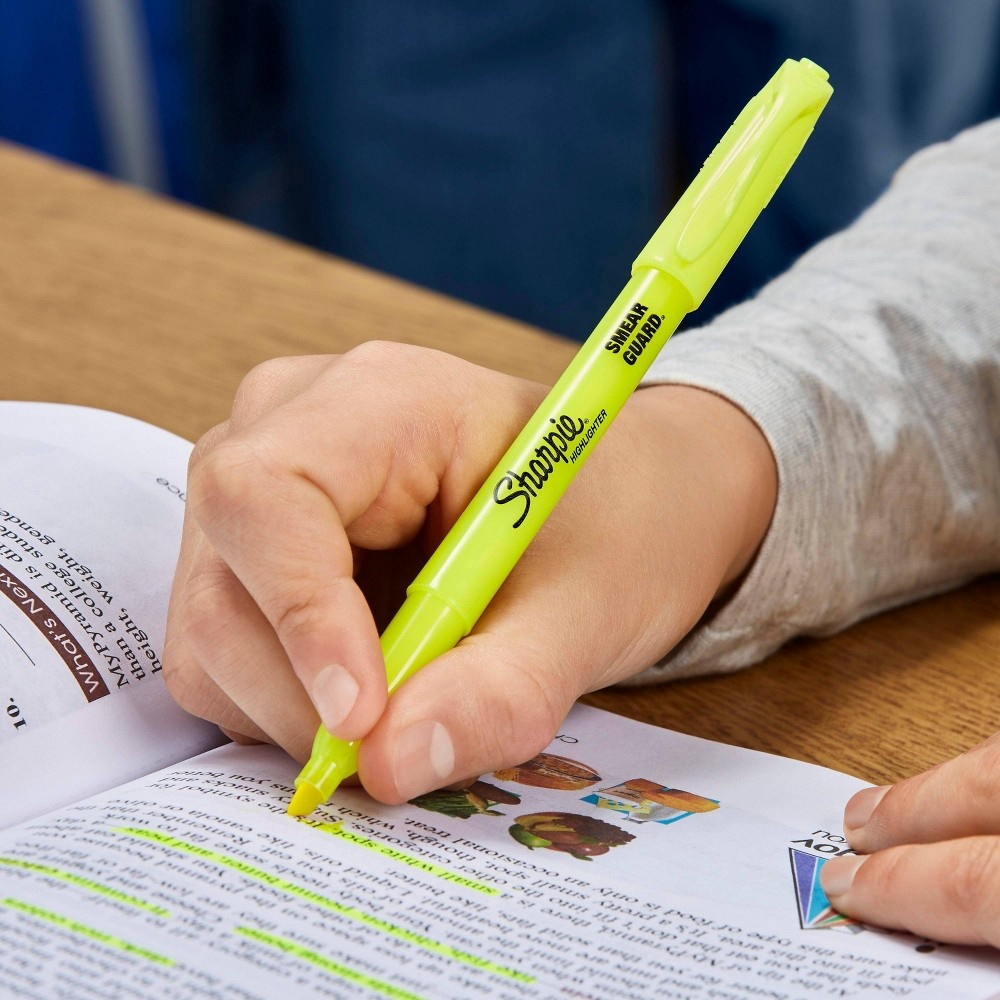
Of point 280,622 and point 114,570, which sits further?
point 114,570

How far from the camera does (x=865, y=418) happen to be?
1.69 feet

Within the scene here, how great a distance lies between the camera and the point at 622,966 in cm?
30

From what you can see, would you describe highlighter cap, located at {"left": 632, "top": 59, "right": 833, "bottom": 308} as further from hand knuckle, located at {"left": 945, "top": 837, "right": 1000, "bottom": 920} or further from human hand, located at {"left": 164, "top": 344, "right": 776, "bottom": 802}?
hand knuckle, located at {"left": 945, "top": 837, "right": 1000, "bottom": 920}

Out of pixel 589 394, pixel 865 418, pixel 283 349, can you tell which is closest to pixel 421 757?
pixel 589 394

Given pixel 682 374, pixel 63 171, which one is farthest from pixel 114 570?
pixel 63 171

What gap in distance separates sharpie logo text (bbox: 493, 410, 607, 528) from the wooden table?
4.6 inches

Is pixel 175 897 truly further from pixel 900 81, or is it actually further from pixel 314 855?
pixel 900 81

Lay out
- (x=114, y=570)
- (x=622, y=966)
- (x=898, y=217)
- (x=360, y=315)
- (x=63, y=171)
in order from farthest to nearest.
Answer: (x=63, y=171)
(x=360, y=315)
(x=898, y=217)
(x=114, y=570)
(x=622, y=966)

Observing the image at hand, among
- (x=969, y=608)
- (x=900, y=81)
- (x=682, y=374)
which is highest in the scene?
(x=900, y=81)

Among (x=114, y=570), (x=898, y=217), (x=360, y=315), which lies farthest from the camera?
(x=360, y=315)

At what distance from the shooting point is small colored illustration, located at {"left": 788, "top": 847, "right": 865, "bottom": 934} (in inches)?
12.6

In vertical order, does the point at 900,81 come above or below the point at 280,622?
above

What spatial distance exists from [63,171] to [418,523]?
727mm

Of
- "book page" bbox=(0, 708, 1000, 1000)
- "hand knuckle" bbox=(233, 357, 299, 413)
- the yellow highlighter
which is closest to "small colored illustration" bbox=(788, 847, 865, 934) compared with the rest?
"book page" bbox=(0, 708, 1000, 1000)
